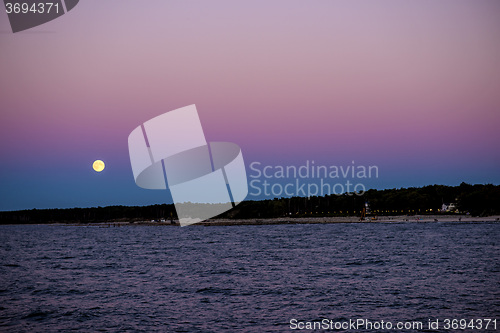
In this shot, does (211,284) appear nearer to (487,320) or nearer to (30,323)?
(30,323)

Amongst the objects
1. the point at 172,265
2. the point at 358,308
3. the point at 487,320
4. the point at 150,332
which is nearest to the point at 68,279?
the point at 172,265

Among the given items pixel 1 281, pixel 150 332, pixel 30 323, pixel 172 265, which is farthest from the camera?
pixel 172 265

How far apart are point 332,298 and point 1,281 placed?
36.7 m

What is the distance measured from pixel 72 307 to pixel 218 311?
37.8 feet

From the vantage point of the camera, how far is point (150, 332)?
29.3 metres

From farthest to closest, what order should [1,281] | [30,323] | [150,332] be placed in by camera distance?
[1,281]
[30,323]
[150,332]

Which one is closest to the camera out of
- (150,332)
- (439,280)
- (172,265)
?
(150,332)

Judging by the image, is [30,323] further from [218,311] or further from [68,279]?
[68,279]

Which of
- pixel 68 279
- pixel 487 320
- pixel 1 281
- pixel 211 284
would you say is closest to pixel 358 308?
pixel 487 320

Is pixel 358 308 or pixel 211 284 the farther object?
pixel 211 284

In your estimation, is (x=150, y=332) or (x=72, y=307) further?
(x=72, y=307)

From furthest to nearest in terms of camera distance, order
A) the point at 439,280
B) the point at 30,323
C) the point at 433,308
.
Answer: the point at 439,280 → the point at 433,308 → the point at 30,323

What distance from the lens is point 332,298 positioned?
39.2m

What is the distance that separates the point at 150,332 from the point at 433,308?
19.1 metres
